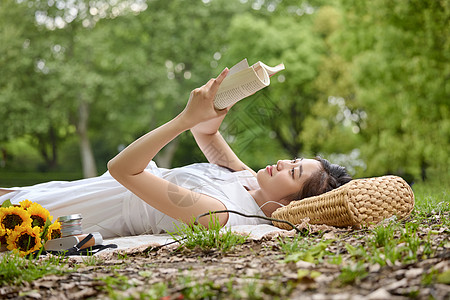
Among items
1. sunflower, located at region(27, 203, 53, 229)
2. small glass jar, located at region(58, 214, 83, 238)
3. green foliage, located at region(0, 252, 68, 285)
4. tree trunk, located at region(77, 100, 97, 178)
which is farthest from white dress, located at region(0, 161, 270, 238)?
tree trunk, located at region(77, 100, 97, 178)

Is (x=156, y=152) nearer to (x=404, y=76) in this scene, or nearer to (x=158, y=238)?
(x=158, y=238)

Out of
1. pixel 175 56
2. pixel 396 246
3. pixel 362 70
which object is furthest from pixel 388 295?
pixel 175 56

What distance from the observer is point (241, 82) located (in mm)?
2973

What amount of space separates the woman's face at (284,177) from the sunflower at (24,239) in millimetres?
1621

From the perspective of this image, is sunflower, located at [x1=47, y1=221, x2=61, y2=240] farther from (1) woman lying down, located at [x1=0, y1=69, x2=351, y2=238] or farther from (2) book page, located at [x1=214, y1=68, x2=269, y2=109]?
(2) book page, located at [x1=214, y1=68, x2=269, y2=109]

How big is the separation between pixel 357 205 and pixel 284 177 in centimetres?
62

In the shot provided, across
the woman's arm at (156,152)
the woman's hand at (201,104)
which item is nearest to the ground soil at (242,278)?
the woman's arm at (156,152)

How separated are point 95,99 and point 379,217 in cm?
2155

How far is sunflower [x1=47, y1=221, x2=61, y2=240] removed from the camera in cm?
302

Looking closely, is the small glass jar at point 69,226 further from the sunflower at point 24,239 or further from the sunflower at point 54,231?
the sunflower at point 24,239

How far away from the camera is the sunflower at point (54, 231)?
302cm

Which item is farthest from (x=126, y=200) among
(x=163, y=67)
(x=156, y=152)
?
(x=163, y=67)

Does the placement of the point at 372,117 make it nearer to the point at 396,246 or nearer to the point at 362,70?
the point at 362,70

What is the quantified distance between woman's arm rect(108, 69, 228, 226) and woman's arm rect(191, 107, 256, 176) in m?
0.78
